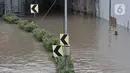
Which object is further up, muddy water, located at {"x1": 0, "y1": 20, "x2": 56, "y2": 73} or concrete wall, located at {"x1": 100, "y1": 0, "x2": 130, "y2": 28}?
concrete wall, located at {"x1": 100, "y1": 0, "x2": 130, "y2": 28}

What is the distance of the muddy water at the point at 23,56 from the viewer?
11148 mm

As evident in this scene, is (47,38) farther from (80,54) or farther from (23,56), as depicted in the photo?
(23,56)

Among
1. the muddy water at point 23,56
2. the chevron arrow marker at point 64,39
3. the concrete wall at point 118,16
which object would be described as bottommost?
the muddy water at point 23,56

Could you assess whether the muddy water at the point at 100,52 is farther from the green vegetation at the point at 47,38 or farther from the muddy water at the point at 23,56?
the muddy water at the point at 23,56

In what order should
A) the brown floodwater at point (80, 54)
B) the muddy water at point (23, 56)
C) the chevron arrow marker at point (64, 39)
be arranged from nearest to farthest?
the chevron arrow marker at point (64, 39)
the muddy water at point (23, 56)
the brown floodwater at point (80, 54)

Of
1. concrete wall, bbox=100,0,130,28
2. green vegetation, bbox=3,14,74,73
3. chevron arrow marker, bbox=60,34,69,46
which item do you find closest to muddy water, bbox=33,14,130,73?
green vegetation, bbox=3,14,74,73

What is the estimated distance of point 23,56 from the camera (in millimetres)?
13422

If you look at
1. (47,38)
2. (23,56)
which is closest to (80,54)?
(23,56)

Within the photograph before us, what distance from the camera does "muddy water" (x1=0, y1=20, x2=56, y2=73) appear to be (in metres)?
→ 11.1

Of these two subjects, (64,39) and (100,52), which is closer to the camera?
(64,39)

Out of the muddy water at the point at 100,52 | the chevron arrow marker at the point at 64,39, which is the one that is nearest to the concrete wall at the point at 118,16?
the muddy water at the point at 100,52

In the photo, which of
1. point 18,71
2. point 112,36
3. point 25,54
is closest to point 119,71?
point 18,71

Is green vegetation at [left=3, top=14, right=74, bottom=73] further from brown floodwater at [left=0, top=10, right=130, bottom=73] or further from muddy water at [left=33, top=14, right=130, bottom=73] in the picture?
muddy water at [left=33, top=14, right=130, bottom=73]

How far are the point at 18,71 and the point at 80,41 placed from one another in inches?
271
